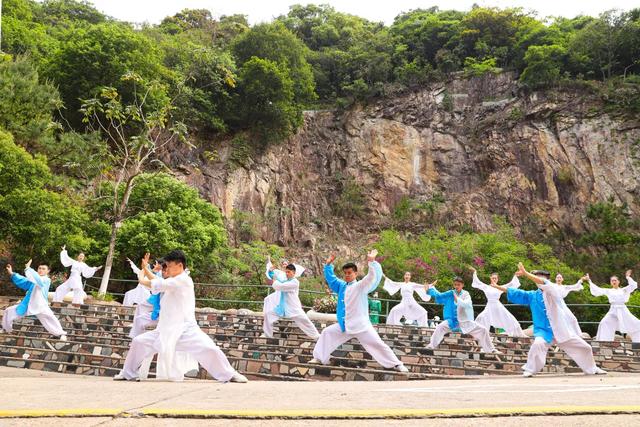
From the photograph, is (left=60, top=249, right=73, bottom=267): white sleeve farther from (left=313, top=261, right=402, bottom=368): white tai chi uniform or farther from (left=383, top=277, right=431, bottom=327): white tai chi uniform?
(left=313, top=261, right=402, bottom=368): white tai chi uniform

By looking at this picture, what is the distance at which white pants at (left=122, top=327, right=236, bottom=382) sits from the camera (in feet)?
19.3

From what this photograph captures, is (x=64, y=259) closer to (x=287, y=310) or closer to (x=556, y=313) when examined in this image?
(x=287, y=310)

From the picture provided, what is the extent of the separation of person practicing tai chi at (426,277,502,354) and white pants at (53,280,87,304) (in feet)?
34.2

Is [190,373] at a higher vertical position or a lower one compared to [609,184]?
lower

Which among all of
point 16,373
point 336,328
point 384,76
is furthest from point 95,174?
point 384,76

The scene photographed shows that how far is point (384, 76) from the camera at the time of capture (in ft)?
119

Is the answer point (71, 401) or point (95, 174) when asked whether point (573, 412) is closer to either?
point (71, 401)

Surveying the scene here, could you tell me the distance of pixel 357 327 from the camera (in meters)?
7.84

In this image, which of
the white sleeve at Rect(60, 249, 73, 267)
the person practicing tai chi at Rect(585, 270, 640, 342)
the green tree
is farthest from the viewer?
the green tree

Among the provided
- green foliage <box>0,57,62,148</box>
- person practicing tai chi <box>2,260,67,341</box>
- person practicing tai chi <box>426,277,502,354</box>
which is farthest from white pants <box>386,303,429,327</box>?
green foliage <box>0,57,62,148</box>

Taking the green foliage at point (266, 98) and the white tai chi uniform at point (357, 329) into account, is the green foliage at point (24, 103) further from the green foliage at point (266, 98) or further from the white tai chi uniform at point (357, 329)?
the white tai chi uniform at point (357, 329)

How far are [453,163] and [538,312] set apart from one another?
27.0 meters

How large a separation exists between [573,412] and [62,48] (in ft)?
93.6

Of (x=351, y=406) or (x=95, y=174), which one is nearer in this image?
(x=351, y=406)
